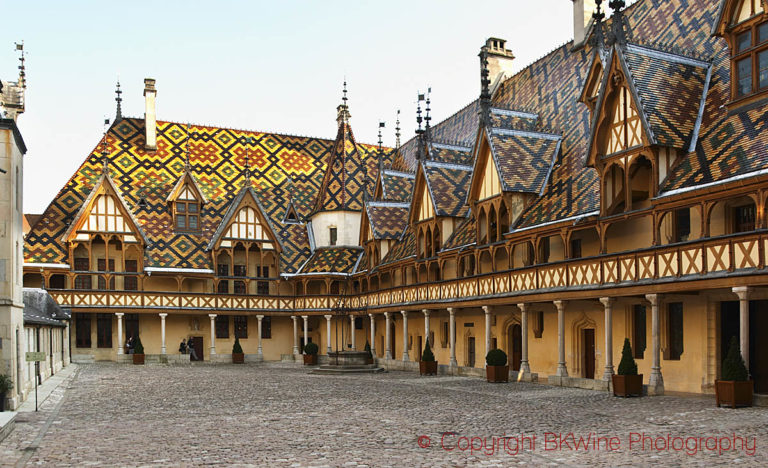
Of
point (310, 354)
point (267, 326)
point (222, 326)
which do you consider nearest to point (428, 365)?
point (310, 354)

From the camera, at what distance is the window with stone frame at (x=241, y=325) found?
44522 millimetres

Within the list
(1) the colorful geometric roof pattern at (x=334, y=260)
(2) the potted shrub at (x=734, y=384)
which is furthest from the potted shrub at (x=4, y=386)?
(1) the colorful geometric roof pattern at (x=334, y=260)

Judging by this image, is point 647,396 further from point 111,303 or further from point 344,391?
point 111,303

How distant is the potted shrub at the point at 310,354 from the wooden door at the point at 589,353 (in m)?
17.5

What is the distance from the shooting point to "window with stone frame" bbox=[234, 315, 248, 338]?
44.5 meters

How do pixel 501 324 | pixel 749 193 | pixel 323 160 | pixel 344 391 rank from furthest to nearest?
pixel 323 160, pixel 501 324, pixel 344 391, pixel 749 193

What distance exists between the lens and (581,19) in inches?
1222

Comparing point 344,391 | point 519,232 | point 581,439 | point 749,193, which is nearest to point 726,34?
point 749,193

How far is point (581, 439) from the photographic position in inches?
483

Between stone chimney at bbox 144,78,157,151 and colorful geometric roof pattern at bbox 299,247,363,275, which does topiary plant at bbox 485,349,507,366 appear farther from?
stone chimney at bbox 144,78,157,151

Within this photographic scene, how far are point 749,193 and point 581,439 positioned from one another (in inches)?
281

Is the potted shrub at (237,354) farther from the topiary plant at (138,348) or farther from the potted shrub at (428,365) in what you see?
the potted shrub at (428,365)

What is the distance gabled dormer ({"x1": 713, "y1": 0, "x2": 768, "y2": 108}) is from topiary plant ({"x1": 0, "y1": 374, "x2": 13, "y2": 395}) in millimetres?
17836

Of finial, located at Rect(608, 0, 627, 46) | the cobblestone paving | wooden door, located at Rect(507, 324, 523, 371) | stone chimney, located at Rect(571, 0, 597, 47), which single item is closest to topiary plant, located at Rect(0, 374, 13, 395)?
the cobblestone paving
